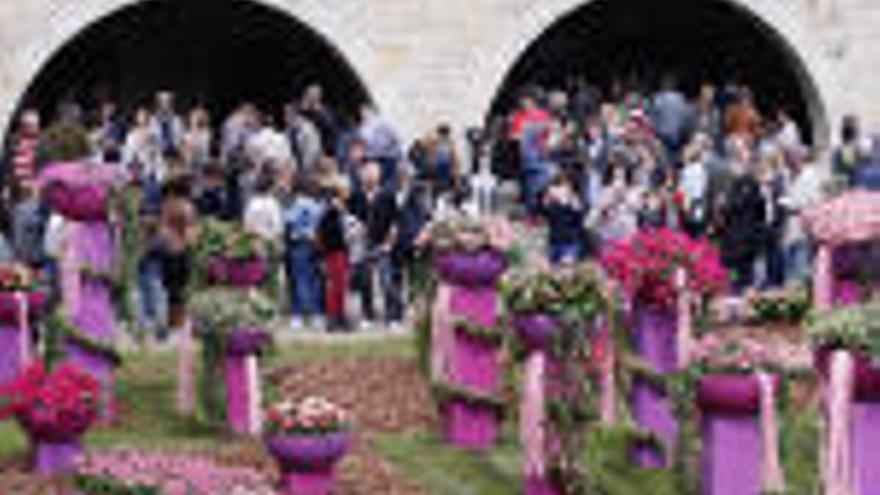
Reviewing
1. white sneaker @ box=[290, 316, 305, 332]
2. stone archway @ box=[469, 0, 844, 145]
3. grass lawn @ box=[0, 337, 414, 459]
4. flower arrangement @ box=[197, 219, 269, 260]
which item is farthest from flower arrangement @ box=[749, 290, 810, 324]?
stone archway @ box=[469, 0, 844, 145]

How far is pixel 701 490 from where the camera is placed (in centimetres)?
1538

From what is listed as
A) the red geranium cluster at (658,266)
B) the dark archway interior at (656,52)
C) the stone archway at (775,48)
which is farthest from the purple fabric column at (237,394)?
the dark archway interior at (656,52)

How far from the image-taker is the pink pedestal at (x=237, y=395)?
58.9ft

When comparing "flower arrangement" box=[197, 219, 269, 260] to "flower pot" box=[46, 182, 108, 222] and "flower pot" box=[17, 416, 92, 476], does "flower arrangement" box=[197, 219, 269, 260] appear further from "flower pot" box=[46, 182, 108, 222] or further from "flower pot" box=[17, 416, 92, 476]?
"flower pot" box=[17, 416, 92, 476]

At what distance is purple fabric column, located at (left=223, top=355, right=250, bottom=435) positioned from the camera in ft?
58.9

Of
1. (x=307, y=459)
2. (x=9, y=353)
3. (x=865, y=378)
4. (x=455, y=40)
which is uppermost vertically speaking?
(x=455, y=40)

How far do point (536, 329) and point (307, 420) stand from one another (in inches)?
65.7

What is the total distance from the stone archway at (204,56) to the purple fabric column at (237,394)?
1195 centimetres

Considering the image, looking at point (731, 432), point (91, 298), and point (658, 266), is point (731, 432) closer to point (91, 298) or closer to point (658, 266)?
point (658, 266)

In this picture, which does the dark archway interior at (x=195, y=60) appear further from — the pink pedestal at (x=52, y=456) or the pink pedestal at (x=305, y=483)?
the pink pedestal at (x=305, y=483)

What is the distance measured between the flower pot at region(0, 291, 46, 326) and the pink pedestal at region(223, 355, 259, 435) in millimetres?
1588

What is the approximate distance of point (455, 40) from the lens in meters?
30.0

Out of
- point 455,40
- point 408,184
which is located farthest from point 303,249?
point 455,40

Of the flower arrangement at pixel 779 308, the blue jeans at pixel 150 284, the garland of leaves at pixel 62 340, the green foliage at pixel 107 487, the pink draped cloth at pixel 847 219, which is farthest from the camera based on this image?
the flower arrangement at pixel 779 308
